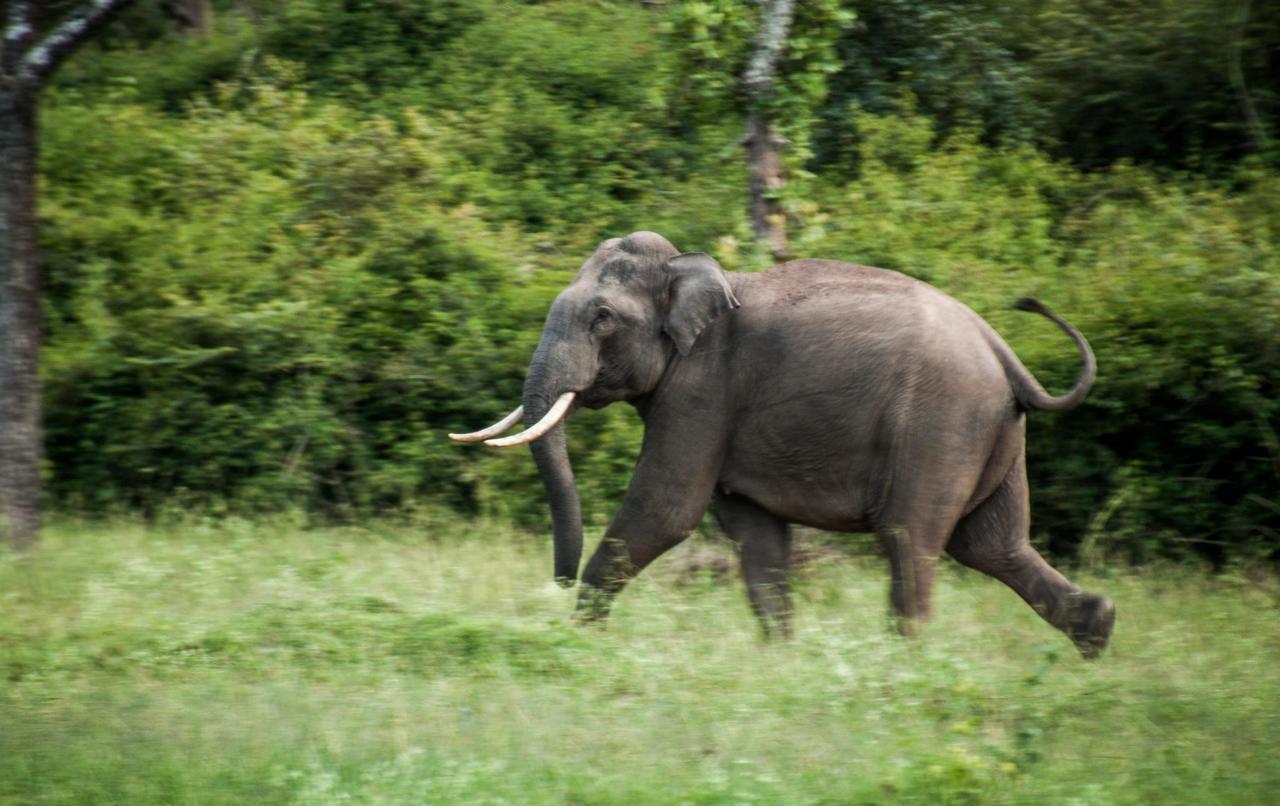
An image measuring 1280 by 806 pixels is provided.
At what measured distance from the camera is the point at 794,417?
7.68 meters

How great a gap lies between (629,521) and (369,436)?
13.7 ft

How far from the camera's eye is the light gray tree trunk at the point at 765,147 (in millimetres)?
10234

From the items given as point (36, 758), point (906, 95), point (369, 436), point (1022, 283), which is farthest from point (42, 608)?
point (906, 95)

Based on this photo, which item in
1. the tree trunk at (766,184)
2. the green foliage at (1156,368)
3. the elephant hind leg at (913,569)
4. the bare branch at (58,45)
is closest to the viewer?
the elephant hind leg at (913,569)

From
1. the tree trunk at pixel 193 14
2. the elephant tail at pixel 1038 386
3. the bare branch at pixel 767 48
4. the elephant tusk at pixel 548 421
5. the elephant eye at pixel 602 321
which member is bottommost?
the tree trunk at pixel 193 14

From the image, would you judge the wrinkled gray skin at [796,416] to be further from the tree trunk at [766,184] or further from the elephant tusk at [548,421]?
the tree trunk at [766,184]

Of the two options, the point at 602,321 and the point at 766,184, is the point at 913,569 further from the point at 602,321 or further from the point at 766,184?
the point at 766,184

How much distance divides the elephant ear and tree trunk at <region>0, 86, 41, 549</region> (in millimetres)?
4145

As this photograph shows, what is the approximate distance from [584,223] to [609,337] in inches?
233

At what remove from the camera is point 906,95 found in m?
14.6

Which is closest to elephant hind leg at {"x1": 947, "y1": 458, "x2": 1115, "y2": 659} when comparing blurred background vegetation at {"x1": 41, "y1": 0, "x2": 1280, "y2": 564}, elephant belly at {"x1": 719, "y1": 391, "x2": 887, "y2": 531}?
elephant belly at {"x1": 719, "y1": 391, "x2": 887, "y2": 531}

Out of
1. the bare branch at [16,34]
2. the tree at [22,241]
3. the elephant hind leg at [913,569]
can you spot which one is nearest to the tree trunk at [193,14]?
the tree at [22,241]

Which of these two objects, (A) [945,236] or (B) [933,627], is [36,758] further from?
(A) [945,236]

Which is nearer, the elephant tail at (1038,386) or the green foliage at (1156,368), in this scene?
the elephant tail at (1038,386)
